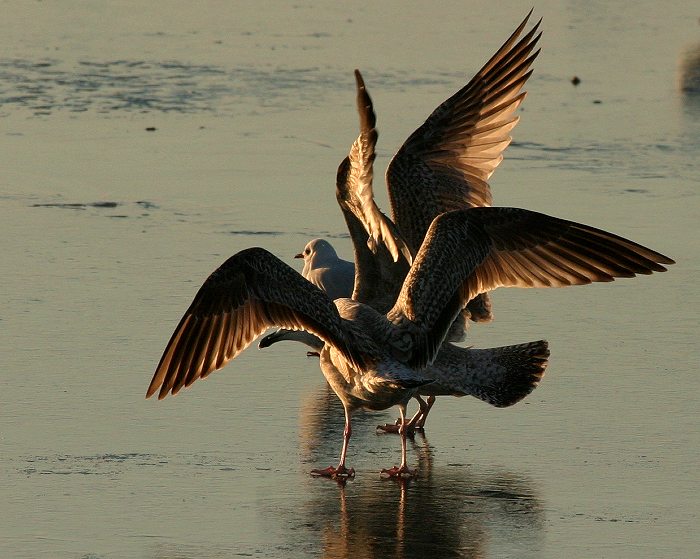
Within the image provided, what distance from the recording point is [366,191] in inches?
311

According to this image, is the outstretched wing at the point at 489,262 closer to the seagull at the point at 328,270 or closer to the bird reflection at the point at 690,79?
the seagull at the point at 328,270

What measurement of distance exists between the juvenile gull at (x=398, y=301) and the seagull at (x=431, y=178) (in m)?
0.34

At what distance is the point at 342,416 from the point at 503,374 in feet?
2.88

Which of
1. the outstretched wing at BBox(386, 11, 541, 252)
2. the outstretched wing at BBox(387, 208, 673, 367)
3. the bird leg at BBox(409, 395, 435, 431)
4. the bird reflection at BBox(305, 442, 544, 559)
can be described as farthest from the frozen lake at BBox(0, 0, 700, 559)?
the outstretched wing at BBox(386, 11, 541, 252)

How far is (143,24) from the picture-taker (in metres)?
20.1

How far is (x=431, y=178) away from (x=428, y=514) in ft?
9.53

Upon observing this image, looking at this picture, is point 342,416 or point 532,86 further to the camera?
point 532,86

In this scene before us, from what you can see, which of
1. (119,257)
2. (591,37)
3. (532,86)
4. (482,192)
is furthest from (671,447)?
(591,37)

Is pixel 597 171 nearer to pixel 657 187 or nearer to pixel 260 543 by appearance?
pixel 657 187

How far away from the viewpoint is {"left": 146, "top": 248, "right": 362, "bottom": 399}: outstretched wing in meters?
7.28

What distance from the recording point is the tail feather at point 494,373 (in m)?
7.71

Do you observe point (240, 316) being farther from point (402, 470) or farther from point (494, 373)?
point (494, 373)

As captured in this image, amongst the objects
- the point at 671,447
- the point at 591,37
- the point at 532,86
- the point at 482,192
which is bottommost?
the point at 671,447

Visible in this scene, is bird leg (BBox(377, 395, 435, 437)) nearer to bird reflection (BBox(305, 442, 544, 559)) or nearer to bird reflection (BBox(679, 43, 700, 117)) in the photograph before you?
bird reflection (BBox(305, 442, 544, 559))
